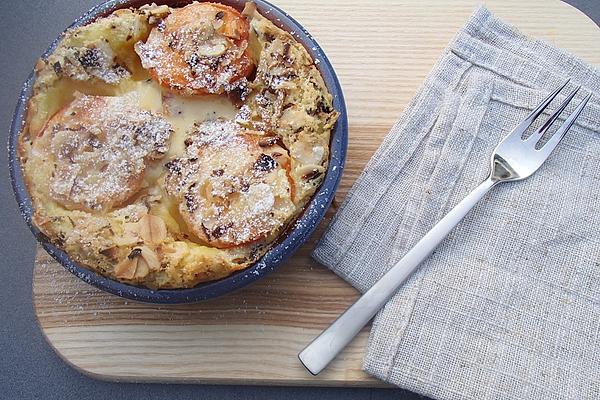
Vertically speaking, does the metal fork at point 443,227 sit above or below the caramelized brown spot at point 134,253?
below

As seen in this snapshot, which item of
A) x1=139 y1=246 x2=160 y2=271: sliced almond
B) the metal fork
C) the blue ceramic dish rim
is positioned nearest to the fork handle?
the metal fork

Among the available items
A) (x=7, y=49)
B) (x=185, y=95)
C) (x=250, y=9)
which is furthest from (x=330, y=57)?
(x=7, y=49)

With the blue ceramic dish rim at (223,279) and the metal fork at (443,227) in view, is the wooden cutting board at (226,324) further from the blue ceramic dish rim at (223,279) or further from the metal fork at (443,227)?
the blue ceramic dish rim at (223,279)

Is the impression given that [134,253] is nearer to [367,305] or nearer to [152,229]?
[152,229]

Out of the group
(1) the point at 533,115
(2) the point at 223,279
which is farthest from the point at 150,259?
(1) the point at 533,115

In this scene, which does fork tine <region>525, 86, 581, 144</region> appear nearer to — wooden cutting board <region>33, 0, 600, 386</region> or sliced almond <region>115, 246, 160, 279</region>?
wooden cutting board <region>33, 0, 600, 386</region>

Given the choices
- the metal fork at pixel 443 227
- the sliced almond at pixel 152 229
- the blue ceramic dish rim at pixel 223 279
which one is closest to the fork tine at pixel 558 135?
the metal fork at pixel 443 227

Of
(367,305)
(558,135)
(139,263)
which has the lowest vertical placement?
(367,305)
